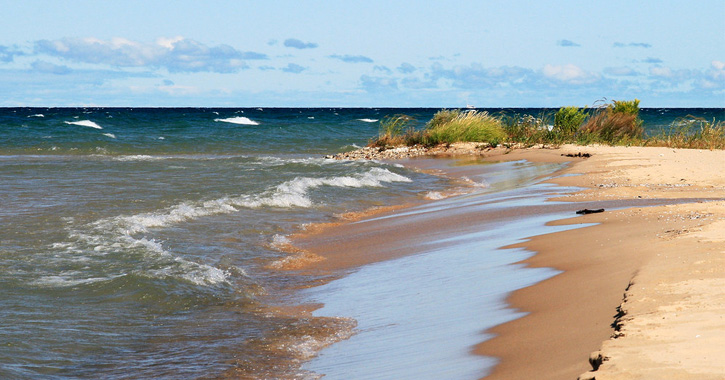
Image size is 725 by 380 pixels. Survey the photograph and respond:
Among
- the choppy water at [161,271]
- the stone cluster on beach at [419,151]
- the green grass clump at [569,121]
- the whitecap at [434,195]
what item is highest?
the green grass clump at [569,121]

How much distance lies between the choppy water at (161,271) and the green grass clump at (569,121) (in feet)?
31.7

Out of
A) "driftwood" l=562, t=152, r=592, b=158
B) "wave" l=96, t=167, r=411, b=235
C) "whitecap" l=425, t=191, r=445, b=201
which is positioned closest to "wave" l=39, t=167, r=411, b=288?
"wave" l=96, t=167, r=411, b=235

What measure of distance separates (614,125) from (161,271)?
2322cm

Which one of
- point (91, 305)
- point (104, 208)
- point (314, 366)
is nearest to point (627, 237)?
point (314, 366)

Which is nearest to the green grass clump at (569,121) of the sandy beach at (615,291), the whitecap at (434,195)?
the whitecap at (434,195)

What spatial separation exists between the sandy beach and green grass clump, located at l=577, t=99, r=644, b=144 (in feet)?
53.5

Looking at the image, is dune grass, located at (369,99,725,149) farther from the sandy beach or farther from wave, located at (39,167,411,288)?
wave, located at (39,167,411,288)

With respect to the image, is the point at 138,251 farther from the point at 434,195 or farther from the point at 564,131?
the point at 564,131

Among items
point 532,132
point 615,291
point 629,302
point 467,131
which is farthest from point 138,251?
point 467,131

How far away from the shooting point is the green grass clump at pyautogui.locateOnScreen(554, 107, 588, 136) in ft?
92.3

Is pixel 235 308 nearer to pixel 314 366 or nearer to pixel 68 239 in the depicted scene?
pixel 314 366

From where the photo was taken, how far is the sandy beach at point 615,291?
352 cm

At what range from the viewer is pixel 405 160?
1102 inches

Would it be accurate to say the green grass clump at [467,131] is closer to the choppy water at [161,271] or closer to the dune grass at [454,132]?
the dune grass at [454,132]
